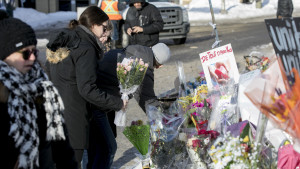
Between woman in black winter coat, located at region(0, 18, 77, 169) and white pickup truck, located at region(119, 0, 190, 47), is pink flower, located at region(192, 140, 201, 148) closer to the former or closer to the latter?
woman in black winter coat, located at region(0, 18, 77, 169)

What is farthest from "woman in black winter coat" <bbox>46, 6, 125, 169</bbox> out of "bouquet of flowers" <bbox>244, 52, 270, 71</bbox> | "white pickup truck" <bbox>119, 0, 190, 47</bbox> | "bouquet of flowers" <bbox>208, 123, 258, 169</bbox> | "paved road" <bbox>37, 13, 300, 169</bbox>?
"white pickup truck" <bbox>119, 0, 190, 47</bbox>

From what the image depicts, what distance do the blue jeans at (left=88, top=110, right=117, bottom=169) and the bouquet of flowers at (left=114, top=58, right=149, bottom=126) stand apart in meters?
0.28

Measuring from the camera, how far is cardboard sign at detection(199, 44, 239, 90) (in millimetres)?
5371

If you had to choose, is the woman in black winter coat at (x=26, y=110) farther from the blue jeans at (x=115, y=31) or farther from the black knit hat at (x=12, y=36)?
the blue jeans at (x=115, y=31)

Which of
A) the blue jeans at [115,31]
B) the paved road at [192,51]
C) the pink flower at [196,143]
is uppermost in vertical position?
the pink flower at [196,143]

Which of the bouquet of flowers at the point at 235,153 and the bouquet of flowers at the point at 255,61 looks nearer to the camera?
the bouquet of flowers at the point at 235,153

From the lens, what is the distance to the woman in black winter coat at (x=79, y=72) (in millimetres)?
4074

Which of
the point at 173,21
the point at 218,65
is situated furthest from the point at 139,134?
the point at 173,21

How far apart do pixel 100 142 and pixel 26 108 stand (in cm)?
205

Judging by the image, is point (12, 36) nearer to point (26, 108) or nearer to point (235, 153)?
point (26, 108)

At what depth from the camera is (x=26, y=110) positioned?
266cm

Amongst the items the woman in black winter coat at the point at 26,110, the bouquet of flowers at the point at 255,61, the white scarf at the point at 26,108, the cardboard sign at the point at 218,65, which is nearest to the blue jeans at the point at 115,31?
the bouquet of flowers at the point at 255,61

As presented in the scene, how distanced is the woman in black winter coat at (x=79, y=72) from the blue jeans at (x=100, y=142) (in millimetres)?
140

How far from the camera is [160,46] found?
15.6 feet
